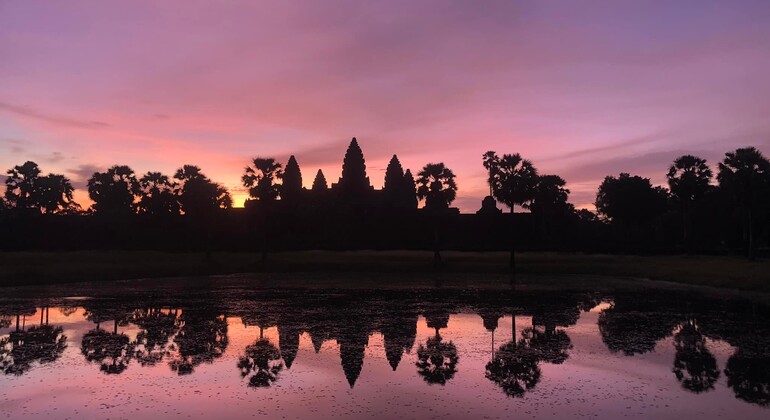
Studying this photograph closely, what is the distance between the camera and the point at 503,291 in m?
34.5

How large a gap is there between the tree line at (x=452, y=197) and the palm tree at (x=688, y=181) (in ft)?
0.39

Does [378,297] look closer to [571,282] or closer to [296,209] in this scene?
[571,282]

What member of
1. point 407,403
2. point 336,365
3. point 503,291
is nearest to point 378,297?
point 503,291

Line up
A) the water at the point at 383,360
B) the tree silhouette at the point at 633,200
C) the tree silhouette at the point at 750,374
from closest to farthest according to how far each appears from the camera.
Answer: the water at the point at 383,360 < the tree silhouette at the point at 750,374 < the tree silhouette at the point at 633,200

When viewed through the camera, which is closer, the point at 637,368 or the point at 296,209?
the point at 637,368

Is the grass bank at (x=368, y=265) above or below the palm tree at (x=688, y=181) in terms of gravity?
below

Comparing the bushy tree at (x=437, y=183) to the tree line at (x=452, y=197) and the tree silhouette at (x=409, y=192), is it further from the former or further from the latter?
the tree silhouette at (x=409, y=192)

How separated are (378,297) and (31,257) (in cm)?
4074

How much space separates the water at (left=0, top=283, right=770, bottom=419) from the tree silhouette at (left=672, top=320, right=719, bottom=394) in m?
0.07

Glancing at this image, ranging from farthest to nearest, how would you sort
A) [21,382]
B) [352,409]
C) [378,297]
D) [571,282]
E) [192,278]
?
1. [192,278]
2. [571,282]
3. [378,297]
4. [21,382]
5. [352,409]

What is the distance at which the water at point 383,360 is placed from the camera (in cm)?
1092

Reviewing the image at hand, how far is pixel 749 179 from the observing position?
185 ft

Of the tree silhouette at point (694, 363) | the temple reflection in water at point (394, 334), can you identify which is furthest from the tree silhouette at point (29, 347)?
the tree silhouette at point (694, 363)

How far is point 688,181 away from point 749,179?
10.9 m
